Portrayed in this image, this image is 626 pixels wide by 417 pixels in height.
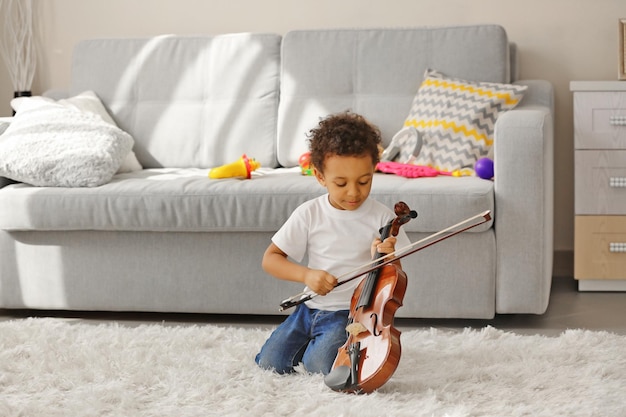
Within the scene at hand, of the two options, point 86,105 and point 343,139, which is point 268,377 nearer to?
point 343,139

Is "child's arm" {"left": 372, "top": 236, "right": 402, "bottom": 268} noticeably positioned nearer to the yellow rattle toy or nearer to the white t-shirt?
the white t-shirt

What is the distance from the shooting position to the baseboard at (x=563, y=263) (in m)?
3.67

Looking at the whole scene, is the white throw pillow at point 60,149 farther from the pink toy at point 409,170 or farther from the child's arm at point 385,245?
the child's arm at point 385,245

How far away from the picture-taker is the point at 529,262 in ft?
8.87

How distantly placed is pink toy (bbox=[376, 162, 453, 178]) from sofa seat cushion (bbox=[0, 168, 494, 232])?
0.22 feet

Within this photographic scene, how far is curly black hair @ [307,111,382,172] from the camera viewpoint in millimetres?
2104

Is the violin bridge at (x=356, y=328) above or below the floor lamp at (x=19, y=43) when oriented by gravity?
below

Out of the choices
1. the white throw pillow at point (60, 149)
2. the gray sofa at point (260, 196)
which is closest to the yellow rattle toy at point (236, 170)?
the gray sofa at point (260, 196)

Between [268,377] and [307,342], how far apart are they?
0.15 metres

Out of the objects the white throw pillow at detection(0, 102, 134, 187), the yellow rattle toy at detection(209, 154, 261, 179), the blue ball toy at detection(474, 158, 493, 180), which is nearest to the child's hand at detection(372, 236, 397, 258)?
the blue ball toy at detection(474, 158, 493, 180)

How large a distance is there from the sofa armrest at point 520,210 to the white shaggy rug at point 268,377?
0.68 feet

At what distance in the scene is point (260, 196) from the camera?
278cm

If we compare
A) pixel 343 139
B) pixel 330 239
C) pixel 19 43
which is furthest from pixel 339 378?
pixel 19 43

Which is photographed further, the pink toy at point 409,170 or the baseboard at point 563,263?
the baseboard at point 563,263
